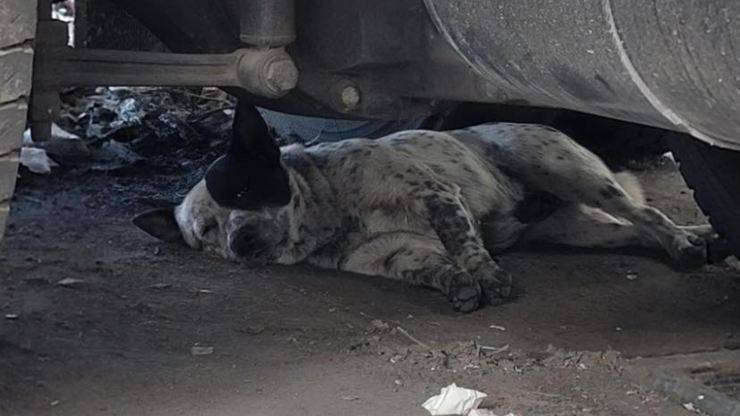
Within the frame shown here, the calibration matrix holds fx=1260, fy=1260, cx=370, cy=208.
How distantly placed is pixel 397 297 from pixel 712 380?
1.32m

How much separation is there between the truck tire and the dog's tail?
322cm

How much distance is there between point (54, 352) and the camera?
3.17m

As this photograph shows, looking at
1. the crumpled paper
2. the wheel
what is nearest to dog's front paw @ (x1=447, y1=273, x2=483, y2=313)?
the wheel

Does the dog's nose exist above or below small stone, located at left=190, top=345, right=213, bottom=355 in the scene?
below

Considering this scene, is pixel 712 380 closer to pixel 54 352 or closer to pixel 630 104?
pixel 630 104

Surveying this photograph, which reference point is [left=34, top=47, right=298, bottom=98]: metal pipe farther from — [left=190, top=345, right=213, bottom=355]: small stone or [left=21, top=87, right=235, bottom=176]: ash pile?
[left=21, top=87, right=235, bottom=176]: ash pile

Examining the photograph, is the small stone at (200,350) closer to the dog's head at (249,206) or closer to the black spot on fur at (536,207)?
the dog's head at (249,206)

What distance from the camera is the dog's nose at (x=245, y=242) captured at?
436 cm

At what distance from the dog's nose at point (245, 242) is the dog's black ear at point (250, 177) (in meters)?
0.10

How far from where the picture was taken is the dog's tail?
5037mm

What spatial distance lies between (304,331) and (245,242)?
0.90m

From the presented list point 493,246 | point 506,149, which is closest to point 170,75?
point 493,246

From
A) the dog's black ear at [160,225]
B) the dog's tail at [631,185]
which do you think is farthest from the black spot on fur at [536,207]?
the dog's black ear at [160,225]

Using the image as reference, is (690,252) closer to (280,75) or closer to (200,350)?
(200,350)
